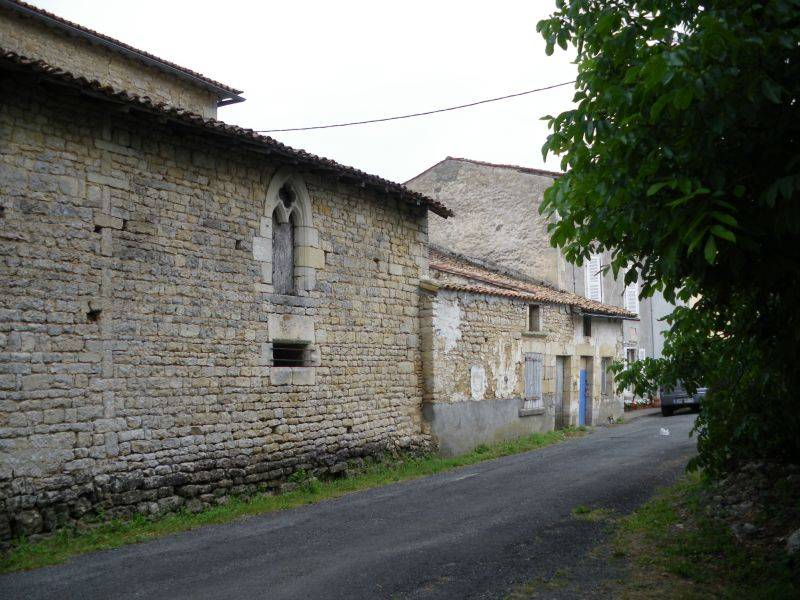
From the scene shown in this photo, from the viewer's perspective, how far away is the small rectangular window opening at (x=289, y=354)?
9742mm

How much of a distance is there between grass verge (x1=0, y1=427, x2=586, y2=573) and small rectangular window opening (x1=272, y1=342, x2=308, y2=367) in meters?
1.51

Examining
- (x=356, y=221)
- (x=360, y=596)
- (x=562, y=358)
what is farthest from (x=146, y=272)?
(x=562, y=358)

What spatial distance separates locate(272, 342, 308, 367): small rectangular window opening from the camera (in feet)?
32.0

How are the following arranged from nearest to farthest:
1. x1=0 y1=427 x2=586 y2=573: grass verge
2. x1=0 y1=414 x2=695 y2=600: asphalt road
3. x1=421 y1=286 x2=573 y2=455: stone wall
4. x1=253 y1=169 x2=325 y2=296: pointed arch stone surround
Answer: x1=0 y1=414 x2=695 y2=600: asphalt road → x1=0 y1=427 x2=586 y2=573: grass verge → x1=253 y1=169 x2=325 y2=296: pointed arch stone surround → x1=421 y1=286 x2=573 y2=455: stone wall

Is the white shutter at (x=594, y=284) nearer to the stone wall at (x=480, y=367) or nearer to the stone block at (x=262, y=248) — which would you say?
the stone wall at (x=480, y=367)

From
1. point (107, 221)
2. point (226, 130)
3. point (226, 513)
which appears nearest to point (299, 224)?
point (226, 130)

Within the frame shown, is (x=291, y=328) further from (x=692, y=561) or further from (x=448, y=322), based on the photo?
(x=692, y=561)

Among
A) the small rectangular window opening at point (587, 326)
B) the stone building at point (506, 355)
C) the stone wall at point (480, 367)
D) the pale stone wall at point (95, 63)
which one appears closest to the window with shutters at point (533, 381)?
the stone building at point (506, 355)

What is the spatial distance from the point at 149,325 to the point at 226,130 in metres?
2.48

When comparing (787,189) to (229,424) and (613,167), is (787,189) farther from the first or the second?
(229,424)

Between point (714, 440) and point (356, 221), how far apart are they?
614cm

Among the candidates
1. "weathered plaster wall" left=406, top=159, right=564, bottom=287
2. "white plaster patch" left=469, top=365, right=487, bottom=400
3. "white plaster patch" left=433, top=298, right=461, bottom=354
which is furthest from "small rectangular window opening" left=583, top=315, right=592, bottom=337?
"white plaster patch" left=433, top=298, right=461, bottom=354

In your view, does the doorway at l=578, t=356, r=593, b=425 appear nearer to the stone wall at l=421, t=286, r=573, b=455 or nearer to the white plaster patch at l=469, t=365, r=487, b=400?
the stone wall at l=421, t=286, r=573, b=455

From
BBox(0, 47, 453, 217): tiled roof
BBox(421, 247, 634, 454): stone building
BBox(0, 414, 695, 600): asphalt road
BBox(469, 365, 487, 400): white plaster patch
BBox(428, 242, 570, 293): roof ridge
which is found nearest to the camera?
BBox(0, 414, 695, 600): asphalt road
